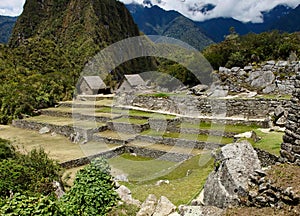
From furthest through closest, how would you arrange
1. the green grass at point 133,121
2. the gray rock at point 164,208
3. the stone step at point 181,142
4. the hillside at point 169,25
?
the hillside at point 169,25, the green grass at point 133,121, the stone step at point 181,142, the gray rock at point 164,208

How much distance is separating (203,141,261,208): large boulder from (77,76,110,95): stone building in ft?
87.3

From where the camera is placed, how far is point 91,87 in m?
31.2

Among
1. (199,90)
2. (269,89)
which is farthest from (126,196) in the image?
(199,90)

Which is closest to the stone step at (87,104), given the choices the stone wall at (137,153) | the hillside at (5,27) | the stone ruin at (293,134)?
the stone wall at (137,153)

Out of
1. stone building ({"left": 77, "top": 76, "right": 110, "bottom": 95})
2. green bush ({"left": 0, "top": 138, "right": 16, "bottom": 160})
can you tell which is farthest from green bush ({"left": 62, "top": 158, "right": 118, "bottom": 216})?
stone building ({"left": 77, "top": 76, "right": 110, "bottom": 95})

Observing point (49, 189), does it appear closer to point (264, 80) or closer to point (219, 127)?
point (219, 127)

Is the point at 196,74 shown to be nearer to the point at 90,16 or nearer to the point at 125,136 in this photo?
the point at 125,136

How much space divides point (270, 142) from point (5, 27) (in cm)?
17761

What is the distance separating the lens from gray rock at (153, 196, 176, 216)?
17.8ft

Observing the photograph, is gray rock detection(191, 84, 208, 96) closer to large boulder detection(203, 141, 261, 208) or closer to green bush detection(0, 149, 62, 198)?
green bush detection(0, 149, 62, 198)

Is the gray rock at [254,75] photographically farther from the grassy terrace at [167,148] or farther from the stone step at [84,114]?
the stone step at [84,114]

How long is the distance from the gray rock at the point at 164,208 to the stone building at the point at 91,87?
26488mm

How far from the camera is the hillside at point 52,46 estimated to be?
2638 centimetres

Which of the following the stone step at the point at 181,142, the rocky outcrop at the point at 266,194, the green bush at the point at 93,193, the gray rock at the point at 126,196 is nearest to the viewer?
the rocky outcrop at the point at 266,194
